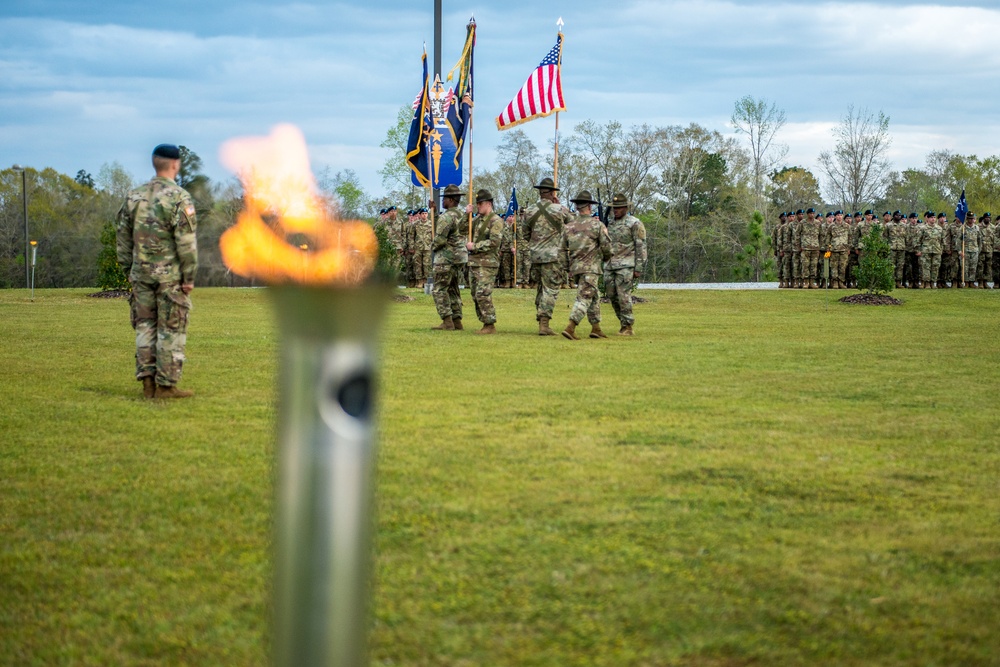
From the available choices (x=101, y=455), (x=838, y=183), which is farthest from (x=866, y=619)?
(x=838, y=183)

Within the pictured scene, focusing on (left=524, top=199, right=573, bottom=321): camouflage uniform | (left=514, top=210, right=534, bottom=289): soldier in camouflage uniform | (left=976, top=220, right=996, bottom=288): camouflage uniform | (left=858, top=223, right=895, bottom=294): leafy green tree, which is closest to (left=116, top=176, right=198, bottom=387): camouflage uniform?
(left=524, top=199, right=573, bottom=321): camouflage uniform

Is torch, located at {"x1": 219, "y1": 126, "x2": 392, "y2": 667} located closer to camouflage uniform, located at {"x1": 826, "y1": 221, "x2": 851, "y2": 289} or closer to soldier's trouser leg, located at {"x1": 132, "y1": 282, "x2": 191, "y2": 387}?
soldier's trouser leg, located at {"x1": 132, "y1": 282, "x2": 191, "y2": 387}

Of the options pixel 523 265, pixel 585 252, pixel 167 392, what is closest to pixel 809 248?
pixel 523 265

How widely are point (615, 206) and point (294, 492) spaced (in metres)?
16.6

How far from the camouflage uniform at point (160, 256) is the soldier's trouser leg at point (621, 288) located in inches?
375

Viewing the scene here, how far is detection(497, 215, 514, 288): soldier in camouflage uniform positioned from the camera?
38.3 meters

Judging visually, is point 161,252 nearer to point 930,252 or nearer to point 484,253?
point 484,253

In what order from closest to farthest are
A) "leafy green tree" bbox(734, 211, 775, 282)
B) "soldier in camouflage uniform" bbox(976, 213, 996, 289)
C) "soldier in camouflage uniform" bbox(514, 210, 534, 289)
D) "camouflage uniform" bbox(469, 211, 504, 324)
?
"camouflage uniform" bbox(469, 211, 504, 324)
"soldier in camouflage uniform" bbox(976, 213, 996, 289)
"soldier in camouflage uniform" bbox(514, 210, 534, 289)
"leafy green tree" bbox(734, 211, 775, 282)

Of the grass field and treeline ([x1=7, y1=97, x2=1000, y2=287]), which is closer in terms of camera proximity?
the grass field

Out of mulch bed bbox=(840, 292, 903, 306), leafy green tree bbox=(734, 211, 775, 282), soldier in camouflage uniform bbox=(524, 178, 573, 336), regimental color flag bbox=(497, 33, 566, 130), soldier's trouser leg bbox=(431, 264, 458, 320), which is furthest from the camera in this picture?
leafy green tree bbox=(734, 211, 775, 282)

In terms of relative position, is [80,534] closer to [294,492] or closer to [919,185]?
[294,492]

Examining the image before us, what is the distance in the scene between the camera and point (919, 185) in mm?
81250

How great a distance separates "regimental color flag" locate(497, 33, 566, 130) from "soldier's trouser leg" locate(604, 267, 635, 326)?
797cm

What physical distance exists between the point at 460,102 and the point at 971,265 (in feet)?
66.4
